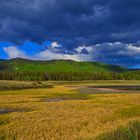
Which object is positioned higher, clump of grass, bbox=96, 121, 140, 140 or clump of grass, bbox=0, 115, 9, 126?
clump of grass, bbox=96, 121, 140, 140

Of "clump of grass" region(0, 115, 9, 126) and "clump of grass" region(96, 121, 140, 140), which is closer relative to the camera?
"clump of grass" region(96, 121, 140, 140)

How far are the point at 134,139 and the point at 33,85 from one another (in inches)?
4877

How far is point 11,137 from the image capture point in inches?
962

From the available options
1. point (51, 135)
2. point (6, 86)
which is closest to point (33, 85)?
point (6, 86)

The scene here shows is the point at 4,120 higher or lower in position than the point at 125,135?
lower

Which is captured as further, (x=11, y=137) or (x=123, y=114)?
(x=123, y=114)

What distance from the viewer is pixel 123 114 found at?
36625 mm

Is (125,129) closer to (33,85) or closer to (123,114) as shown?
(123,114)

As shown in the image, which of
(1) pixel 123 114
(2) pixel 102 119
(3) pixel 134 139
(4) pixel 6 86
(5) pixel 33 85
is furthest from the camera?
(5) pixel 33 85

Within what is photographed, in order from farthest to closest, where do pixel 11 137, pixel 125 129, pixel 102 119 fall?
pixel 102 119, pixel 11 137, pixel 125 129

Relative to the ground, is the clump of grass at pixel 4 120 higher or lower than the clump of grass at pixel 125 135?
lower

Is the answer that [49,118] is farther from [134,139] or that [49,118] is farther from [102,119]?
[134,139]

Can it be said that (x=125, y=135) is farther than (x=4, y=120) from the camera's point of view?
No

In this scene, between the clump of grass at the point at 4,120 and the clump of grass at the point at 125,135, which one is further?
the clump of grass at the point at 4,120
